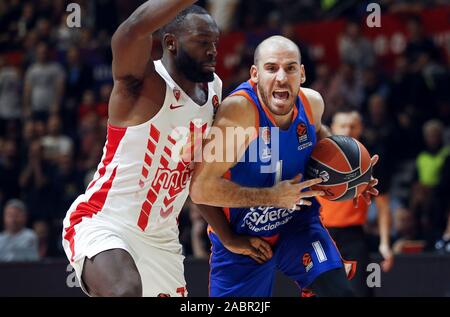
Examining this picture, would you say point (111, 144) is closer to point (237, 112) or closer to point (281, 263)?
point (237, 112)

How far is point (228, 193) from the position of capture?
16.6 feet

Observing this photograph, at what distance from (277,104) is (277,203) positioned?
60cm

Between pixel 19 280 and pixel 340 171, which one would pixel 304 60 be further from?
pixel 340 171

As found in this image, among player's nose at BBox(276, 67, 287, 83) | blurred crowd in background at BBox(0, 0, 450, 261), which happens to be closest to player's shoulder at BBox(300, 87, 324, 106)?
player's nose at BBox(276, 67, 287, 83)

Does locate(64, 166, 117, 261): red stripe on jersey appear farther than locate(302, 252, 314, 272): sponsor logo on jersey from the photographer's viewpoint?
No

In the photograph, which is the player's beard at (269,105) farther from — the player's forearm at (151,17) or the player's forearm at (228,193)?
the player's forearm at (151,17)

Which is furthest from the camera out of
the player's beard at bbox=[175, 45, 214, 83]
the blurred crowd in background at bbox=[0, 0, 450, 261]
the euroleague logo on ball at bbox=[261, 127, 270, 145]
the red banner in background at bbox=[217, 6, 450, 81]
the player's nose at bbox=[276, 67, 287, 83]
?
the red banner in background at bbox=[217, 6, 450, 81]

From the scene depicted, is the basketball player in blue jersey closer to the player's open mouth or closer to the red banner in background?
the player's open mouth

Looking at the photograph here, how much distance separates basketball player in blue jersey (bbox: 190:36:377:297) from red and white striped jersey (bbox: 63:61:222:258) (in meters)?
0.17

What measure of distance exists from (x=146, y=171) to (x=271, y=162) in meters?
0.81

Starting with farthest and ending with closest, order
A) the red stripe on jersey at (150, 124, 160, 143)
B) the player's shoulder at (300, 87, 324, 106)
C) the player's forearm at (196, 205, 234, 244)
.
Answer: the player's shoulder at (300, 87, 324, 106) < the player's forearm at (196, 205, 234, 244) < the red stripe on jersey at (150, 124, 160, 143)

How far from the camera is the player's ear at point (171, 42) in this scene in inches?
200

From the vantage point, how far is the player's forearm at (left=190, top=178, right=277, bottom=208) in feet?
16.5
